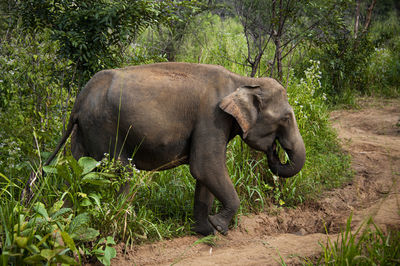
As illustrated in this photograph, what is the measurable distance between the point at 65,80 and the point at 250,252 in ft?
10.8

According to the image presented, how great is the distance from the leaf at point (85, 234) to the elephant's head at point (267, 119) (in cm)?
176

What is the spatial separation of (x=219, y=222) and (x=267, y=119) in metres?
1.20

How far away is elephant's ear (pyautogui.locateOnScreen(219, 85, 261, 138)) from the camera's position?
174 inches

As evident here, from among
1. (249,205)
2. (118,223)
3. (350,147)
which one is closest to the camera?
(118,223)

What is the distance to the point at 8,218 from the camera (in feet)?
11.6

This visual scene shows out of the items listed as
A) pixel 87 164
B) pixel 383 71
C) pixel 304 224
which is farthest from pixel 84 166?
pixel 383 71

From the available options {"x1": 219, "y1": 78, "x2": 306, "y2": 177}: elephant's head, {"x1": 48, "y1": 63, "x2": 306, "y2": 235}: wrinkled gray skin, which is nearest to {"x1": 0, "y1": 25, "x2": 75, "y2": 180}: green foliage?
{"x1": 48, "y1": 63, "x2": 306, "y2": 235}: wrinkled gray skin

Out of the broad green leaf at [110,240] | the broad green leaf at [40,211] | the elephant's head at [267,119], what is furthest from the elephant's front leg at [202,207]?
the broad green leaf at [40,211]

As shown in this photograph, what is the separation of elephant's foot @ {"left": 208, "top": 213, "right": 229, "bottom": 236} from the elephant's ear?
91 centimetres

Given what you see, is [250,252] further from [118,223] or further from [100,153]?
[100,153]

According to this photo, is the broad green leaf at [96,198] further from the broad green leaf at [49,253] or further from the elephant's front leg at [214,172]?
the elephant's front leg at [214,172]

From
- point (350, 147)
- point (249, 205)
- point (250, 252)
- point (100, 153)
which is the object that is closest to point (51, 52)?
point (100, 153)

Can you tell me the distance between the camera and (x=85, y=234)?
3.71 meters

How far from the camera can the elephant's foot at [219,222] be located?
4.72 metres
